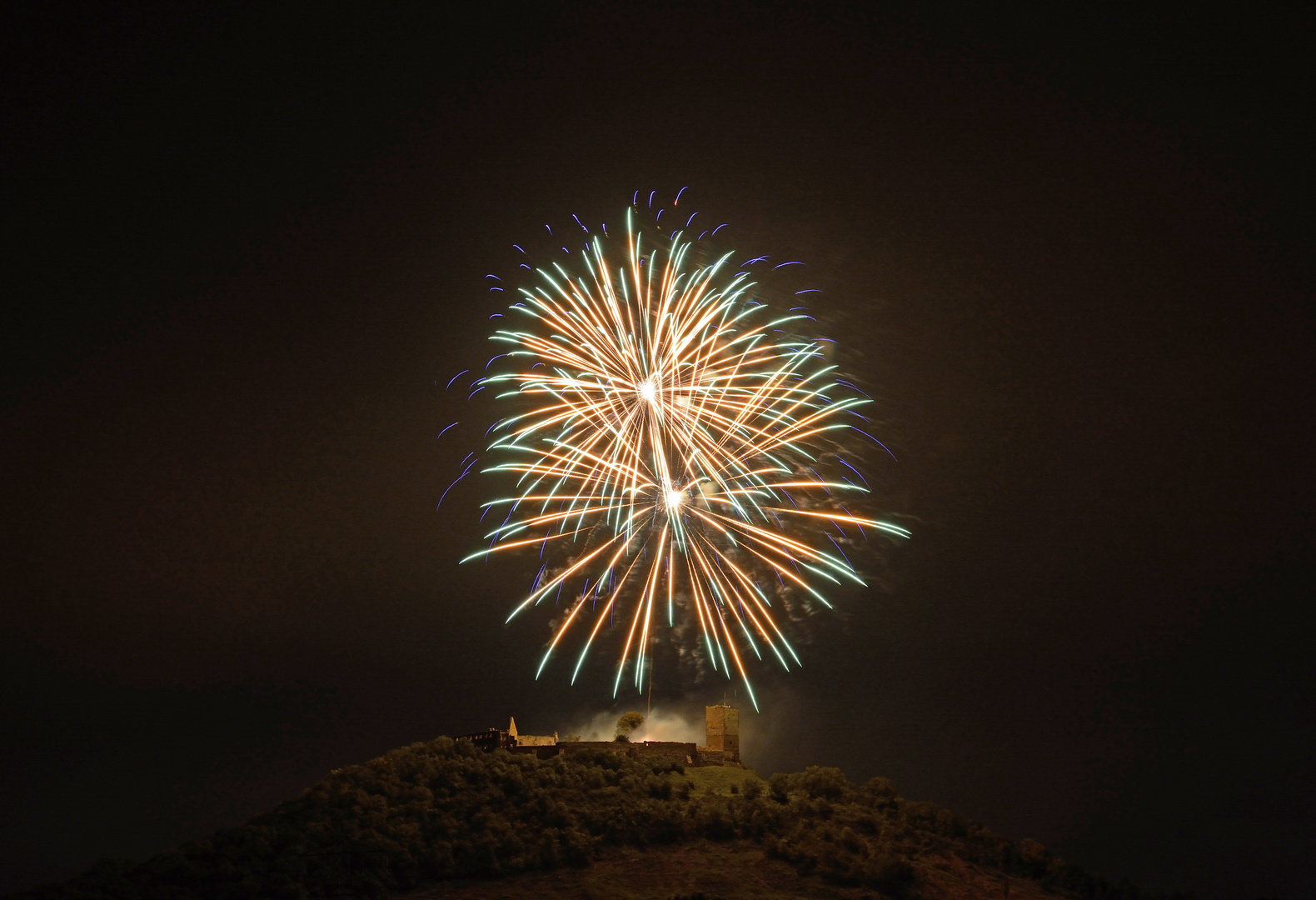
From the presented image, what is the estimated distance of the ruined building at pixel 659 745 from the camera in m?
55.4

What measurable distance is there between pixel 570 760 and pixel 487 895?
46.9ft

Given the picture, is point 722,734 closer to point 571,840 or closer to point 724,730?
point 724,730

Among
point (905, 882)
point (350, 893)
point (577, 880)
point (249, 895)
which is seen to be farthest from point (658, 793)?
point (249, 895)

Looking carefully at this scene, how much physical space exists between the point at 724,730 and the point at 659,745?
4218 millimetres

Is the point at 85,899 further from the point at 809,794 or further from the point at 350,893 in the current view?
the point at 809,794

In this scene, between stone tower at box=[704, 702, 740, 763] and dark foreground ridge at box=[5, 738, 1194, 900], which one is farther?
stone tower at box=[704, 702, 740, 763]

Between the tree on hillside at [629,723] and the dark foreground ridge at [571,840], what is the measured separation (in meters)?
7.38

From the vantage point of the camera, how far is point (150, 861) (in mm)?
39656

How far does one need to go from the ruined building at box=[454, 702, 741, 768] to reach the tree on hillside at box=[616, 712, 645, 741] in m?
5.08

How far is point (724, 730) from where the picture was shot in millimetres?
59375

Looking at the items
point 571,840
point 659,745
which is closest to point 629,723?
point 659,745

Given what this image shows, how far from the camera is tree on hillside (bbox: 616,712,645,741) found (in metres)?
62.6

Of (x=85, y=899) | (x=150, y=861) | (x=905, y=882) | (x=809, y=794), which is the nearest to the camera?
(x=85, y=899)

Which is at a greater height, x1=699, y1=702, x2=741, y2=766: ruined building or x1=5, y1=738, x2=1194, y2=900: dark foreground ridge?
x1=699, y1=702, x2=741, y2=766: ruined building
